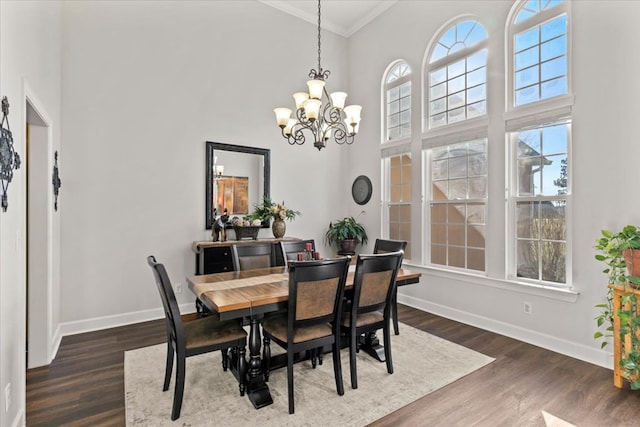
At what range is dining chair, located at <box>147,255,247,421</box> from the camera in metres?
2.10

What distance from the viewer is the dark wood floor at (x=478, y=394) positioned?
2176mm

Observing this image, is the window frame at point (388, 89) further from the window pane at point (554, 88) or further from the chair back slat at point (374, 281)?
the chair back slat at point (374, 281)

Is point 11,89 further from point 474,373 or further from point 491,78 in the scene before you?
point 491,78

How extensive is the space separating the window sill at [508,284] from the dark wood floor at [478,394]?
54cm

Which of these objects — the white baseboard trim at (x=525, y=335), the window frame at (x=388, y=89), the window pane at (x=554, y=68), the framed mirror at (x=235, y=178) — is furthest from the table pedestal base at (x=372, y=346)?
the window pane at (x=554, y=68)

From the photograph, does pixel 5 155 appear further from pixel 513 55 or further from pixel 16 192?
pixel 513 55

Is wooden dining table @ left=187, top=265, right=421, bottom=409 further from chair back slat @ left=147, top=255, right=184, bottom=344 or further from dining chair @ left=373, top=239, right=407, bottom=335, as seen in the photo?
dining chair @ left=373, top=239, right=407, bottom=335

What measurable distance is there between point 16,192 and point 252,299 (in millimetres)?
1621

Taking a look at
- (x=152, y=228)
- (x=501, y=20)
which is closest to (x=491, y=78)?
(x=501, y=20)

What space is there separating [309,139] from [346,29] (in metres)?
2.11

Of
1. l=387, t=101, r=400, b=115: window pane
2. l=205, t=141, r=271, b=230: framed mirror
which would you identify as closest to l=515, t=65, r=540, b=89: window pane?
l=387, t=101, r=400, b=115: window pane

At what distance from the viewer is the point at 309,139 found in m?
5.51

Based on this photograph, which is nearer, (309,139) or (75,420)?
(75,420)

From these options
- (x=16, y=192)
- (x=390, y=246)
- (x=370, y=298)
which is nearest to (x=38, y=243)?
(x=16, y=192)
